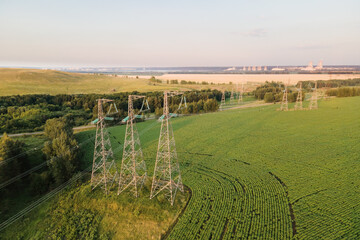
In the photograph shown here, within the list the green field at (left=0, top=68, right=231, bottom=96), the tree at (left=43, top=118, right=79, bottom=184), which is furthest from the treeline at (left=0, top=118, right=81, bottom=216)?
the green field at (left=0, top=68, right=231, bottom=96)

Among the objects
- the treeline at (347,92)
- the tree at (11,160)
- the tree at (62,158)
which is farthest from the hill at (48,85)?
the treeline at (347,92)

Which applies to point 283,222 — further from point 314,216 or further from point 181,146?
point 181,146

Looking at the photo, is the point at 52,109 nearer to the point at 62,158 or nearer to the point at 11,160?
the point at 11,160

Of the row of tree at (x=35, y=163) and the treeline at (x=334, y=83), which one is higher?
the treeline at (x=334, y=83)

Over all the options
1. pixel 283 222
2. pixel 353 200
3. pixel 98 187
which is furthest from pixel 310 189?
pixel 98 187

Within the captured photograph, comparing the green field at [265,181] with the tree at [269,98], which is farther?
the tree at [269,98]

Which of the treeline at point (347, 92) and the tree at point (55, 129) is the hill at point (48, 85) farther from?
the treeline at point (347, 92)
